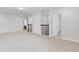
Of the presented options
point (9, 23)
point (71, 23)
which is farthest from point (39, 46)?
point (9, 23)

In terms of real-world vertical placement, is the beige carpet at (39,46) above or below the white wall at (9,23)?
below

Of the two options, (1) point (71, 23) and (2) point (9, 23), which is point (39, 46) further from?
(2) point (9, 23)

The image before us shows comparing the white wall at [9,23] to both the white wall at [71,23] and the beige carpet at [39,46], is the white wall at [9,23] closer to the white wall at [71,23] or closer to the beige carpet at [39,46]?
the beige carpet at [39,46]

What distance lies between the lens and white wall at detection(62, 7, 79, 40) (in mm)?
5188

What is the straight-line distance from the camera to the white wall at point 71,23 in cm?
519

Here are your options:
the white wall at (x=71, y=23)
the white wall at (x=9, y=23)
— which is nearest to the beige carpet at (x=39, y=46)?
the white wall at (x=71, y=23)

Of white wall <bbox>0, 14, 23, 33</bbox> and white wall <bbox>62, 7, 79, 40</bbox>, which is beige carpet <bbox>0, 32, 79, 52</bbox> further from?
white wall <bbox>0, 14, 23, 33</bbox>

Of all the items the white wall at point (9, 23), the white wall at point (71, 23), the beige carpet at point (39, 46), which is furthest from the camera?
the white wall at point (9, 23)

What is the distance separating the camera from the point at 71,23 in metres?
5.46

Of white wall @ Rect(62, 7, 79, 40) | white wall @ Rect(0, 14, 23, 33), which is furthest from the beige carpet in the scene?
white wall @ Rect(0, 14, 23, 33)

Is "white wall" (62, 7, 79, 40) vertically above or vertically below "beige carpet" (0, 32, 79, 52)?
above
